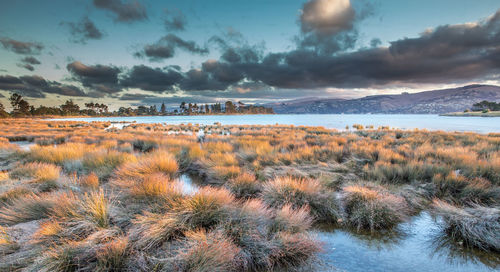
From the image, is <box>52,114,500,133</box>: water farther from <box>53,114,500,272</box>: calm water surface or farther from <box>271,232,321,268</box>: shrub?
<box>271,232,321,268</box>: shrub

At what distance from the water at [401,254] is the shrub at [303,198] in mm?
519

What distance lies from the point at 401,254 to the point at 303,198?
1675 millimetres

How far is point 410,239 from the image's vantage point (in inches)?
125

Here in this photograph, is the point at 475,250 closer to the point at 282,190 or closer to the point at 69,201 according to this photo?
the point at 282,190

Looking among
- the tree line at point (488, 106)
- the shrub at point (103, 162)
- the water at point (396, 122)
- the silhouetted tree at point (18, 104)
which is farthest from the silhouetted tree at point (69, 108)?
the tree line at point (488, 106)

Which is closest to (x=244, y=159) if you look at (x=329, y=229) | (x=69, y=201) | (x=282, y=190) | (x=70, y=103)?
(x=282, y=190)

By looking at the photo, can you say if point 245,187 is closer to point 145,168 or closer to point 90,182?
point 145,168

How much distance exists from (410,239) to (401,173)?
3.18 meters

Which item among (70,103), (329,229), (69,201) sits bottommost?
(329,229)

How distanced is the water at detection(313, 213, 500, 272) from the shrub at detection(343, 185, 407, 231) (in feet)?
0.81

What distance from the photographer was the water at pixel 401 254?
2.61 meters

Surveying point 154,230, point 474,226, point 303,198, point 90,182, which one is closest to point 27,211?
point 90,182

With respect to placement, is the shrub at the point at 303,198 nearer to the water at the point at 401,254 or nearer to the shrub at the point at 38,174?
the water at the point at 401,254

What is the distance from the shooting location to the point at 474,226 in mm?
3123
